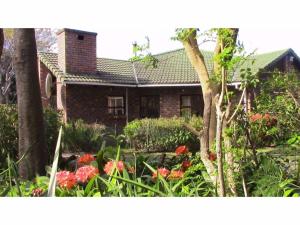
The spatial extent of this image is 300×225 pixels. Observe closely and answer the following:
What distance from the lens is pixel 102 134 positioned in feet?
12.5

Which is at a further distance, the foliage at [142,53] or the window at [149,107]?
the window at [149,107]

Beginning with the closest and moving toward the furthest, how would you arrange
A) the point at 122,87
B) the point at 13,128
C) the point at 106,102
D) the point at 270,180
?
1. the point at 270,180
2. the point at 13,128
3. the point at 122,87
4. the point at 106,102

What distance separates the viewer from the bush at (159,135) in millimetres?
3668

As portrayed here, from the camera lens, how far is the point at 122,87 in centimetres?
427

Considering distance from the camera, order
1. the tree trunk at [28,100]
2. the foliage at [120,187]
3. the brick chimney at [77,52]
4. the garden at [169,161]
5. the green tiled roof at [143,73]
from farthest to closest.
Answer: the brick chimney at [77,52] → the green tiled roof at [143,73] → the tree trunk at [28,100] → the garden at [169,161] → the foliage at [120,187]

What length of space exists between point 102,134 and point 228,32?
2320 millimetres

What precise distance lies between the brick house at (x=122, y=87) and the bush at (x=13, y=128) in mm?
224

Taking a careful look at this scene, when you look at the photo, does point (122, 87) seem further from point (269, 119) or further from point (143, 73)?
point (269, 119)

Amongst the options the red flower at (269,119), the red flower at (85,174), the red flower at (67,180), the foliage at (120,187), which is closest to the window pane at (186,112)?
the red flower at (269,119)

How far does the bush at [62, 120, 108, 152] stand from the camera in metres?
3.68

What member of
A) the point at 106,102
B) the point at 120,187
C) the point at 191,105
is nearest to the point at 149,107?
the point at 191,105

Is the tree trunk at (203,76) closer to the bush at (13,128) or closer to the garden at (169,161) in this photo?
the garden at (169,161)

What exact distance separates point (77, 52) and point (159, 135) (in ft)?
5.88

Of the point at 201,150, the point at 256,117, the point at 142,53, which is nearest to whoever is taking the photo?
the point at 201,150
